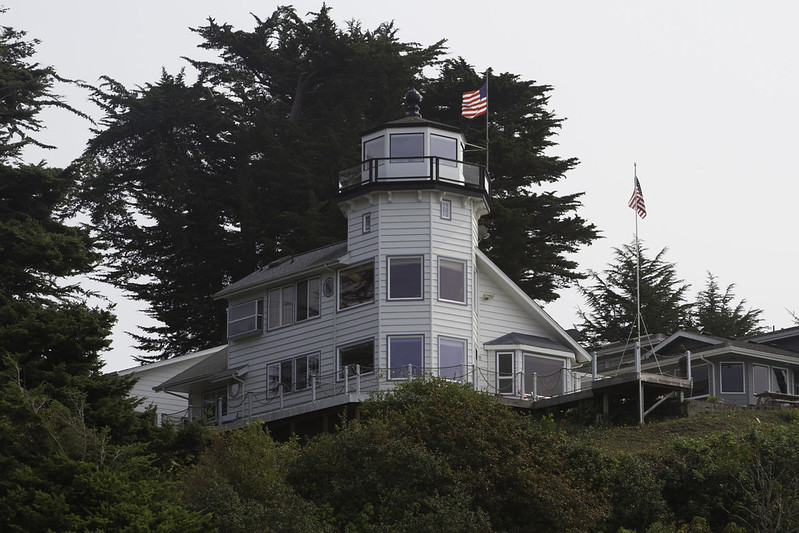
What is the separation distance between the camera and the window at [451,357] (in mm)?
42750

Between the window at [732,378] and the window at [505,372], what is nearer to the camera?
the window at [505,372]

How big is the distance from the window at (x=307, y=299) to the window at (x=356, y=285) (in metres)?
1.27

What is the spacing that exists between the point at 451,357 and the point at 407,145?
24.6ft

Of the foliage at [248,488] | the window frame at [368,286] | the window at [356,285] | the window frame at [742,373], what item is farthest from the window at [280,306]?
the window frame at [742,373]

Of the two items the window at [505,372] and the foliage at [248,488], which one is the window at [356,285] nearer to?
the window at [505,372]

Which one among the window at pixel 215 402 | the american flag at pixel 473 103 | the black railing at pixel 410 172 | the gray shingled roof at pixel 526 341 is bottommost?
the window at pixel 215 402

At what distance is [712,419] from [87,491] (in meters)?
19.6

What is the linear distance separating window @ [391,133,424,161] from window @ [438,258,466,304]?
3.97 metres

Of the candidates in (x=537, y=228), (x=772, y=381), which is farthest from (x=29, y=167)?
(x=772, y=381)

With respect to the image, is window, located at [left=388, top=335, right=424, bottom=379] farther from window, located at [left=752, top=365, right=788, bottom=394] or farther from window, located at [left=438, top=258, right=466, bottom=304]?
window, located at [left=752, top=365, right=788, bottom=394]

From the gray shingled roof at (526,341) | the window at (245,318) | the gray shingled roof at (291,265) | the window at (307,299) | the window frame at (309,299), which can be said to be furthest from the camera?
the window at (245,318)

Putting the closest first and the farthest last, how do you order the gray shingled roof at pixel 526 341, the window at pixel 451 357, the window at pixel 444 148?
the window at pixel 451 357 < the gray shingled roof at pixel 526 341 < the window at pixel 444 148

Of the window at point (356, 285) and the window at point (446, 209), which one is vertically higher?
the window at point (446, 209)

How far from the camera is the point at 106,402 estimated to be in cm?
3444
